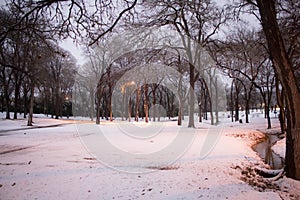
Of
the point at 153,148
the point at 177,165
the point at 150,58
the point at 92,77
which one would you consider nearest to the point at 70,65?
the point at 92,77

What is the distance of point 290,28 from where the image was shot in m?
13.2

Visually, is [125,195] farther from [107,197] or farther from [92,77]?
[92,77]

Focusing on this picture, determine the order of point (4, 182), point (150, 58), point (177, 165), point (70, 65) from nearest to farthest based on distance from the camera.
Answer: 1. point (4, 182)
2. point (177, 165)
3. point (150, 58)
4. point (70, 65)

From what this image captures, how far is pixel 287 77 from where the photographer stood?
5863 mm

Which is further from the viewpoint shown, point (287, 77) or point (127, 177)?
point (287, 77)

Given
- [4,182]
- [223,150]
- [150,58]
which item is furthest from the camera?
[150,58]

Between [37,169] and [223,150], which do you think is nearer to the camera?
[37,169]

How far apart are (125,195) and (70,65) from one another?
41.2 metres

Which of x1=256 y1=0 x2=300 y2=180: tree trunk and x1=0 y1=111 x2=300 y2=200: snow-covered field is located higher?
x1=256 y1=0 x2=300 y2=180: tree trunk

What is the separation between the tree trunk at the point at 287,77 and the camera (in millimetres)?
5840

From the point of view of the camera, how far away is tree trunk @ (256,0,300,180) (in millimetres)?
5840

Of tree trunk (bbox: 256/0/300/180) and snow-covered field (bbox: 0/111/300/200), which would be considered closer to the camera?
snow-covered field (bbox: 0/111/300/200)

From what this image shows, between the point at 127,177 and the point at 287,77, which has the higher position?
the point at 287,77

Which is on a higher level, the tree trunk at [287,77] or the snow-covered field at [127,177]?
the tree trunk at [287,77]
